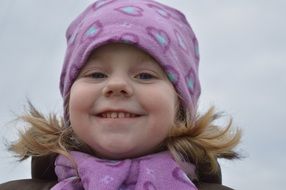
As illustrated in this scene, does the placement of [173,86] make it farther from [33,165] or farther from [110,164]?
[33,165]

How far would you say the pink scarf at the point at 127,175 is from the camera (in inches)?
115

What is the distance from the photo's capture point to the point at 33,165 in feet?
11.3

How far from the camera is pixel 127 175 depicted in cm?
298

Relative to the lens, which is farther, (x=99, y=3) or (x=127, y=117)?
(x=99, y=3)

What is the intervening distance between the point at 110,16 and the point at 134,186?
3.14 feet

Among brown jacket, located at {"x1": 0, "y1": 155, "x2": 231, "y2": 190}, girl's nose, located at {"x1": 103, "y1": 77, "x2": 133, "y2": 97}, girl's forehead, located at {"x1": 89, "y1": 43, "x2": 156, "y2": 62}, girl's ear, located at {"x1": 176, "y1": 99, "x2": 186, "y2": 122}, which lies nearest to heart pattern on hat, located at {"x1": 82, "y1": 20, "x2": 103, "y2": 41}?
girl's forehead, located at {"x1": 89, "y1": 43, "x2": 156, "y2": 62}

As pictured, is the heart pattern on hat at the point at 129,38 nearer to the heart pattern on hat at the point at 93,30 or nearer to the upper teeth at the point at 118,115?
the heart pattern on hat at the point at 93,30

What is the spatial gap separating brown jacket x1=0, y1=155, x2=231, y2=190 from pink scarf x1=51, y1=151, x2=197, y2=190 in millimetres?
285

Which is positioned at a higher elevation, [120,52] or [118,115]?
[120,52]

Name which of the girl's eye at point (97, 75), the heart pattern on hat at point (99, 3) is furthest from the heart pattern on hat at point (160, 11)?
the girl's eye at point (97, 75)

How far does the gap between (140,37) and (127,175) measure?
0.74 m

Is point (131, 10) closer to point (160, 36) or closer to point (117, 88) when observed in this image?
point (160, 36)

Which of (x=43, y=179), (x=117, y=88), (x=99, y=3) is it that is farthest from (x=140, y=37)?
(x=43, y=179)

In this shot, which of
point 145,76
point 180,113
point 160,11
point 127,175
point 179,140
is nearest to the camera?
point 127,175
